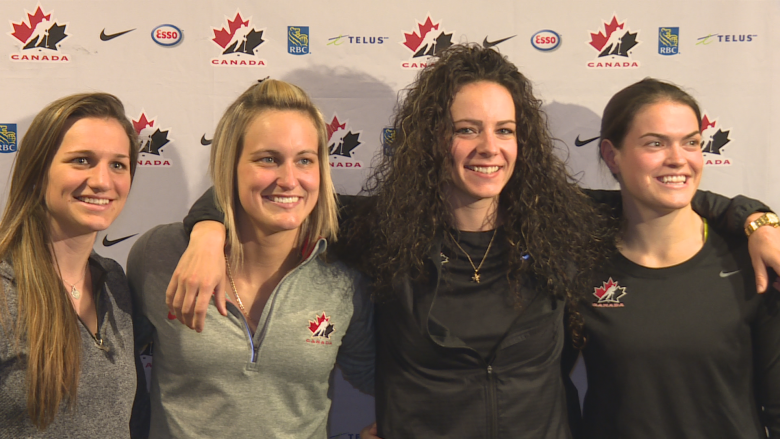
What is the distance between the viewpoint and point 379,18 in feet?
7.64

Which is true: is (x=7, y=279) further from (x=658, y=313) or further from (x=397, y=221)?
(x=658, y=313)

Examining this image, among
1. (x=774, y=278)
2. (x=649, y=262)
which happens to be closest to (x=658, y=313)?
(x=649, y=262)

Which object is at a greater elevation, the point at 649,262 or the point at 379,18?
the point at 379,18

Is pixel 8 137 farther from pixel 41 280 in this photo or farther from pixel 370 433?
pixel 370 433

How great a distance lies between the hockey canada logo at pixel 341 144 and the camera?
2.38 meters

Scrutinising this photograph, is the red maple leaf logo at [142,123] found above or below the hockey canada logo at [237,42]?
below

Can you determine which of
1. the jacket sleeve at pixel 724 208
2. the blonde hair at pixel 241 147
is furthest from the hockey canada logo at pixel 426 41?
the jacket sleeve at pixel 724 208

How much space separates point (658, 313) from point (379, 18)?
5.15 feet

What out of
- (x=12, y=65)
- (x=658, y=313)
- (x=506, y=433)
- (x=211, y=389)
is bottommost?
(x=506, y=433)

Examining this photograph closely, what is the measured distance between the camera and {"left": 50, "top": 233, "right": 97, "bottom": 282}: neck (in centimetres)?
164

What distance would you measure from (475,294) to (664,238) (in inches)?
27.7

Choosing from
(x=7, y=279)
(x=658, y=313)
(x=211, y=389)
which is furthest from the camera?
(x=658, y=313)

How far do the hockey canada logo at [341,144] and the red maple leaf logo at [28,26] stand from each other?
125 centimetres

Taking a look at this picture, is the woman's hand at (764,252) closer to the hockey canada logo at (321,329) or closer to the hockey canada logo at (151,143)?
the hockey canada logo at (321,329)
